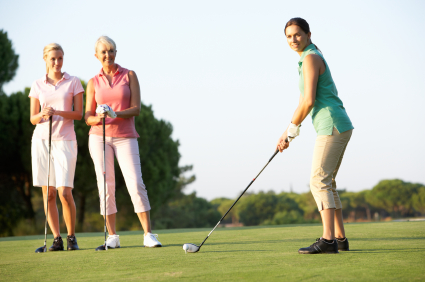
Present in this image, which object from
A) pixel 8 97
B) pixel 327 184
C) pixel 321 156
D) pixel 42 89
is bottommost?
pixel 327 184

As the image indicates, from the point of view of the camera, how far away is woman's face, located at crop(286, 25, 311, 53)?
11.5ft

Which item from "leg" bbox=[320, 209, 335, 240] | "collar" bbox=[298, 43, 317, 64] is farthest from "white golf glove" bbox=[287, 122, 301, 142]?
"leg" bbox=[320, 209, 335, 240]

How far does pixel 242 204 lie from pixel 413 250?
162ft

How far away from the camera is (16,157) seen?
1841cm

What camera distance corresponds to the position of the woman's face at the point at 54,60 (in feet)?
14.9

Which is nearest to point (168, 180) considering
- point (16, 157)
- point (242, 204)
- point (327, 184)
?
point (16, 157)

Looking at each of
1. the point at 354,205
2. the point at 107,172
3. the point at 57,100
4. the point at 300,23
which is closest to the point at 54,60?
the point at 57,100

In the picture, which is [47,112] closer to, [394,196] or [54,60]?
[54,60]

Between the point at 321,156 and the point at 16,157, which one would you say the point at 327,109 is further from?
the point at 16,157

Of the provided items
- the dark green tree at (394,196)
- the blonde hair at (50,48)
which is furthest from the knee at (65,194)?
the dark green tree at (394,196)

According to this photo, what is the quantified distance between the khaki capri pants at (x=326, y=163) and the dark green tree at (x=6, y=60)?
1825 centimetres

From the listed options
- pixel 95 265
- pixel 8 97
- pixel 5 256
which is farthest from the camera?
pixel 8 97

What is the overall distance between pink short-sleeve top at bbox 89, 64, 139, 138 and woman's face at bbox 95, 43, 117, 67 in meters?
0.12

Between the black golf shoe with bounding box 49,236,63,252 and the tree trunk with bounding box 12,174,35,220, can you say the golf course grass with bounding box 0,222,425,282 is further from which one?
the tree trunk with bounding box 12,174,35,220
